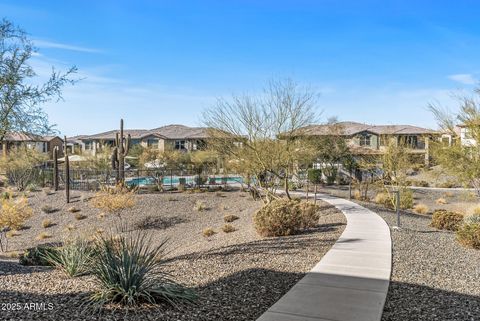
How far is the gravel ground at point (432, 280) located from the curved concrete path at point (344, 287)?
255 mm

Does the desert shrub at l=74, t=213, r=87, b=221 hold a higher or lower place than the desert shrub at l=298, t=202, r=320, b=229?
lower

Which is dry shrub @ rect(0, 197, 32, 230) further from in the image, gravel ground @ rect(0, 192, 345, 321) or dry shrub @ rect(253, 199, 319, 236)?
dry shrub @ rect(253, 199, 319, 236)

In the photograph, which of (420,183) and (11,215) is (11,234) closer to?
(11,215)

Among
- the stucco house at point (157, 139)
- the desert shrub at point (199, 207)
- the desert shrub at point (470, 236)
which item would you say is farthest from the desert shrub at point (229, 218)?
the stucco house at point (157, 139)

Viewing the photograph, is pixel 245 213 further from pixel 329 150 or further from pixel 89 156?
pixel 89 156

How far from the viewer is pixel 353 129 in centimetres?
6125

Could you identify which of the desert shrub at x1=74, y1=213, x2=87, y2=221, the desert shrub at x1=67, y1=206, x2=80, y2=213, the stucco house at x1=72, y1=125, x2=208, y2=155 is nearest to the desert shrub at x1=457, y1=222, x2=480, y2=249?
the desert shrub at x1=74, y1=213, x2=87, y2=221

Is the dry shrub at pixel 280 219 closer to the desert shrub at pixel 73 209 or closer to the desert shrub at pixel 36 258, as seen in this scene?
the desert shrub at pixel 36 258

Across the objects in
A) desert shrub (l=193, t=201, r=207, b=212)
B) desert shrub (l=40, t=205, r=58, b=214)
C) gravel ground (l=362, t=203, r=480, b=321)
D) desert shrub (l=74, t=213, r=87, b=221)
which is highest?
gravel ground (l=362, t=203, r=480, b=321)

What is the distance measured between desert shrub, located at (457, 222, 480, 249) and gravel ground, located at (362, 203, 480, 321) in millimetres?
266

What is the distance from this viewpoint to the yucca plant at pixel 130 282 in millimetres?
6402

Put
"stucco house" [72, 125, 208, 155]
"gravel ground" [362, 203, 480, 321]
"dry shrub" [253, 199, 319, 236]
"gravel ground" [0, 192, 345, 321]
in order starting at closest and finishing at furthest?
"gravel ground" [0, 192, 345, 321]
"gravel ground" [362, 203, 480, 321]
"dry shrub" [253, 199, 319, 236]
"stucco house" [72, 125, 208, 155]

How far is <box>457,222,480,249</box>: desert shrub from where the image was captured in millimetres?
12547

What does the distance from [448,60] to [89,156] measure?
105ft
